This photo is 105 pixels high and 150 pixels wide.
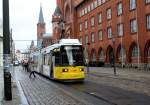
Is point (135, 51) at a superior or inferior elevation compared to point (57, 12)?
inferior

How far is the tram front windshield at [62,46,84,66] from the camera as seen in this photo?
2936cm

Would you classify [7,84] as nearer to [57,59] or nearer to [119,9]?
[57,59]

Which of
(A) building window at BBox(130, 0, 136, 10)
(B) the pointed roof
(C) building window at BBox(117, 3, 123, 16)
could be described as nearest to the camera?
(A) building window at BBox(130, 0, 136, 10)

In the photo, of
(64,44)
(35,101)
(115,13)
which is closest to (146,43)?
(115,13)

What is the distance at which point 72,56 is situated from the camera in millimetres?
29516

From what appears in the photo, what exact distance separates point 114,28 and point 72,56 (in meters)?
43.0

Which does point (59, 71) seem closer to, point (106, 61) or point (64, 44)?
point (64, 44)

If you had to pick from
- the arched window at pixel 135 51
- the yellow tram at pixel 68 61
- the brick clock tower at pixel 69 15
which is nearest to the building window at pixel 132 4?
the arched window at pixel 135 51

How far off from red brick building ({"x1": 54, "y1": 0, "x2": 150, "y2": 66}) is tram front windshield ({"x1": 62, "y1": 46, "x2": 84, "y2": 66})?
1958 centimetres

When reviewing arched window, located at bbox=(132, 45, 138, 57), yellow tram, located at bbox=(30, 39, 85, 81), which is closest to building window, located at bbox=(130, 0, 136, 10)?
arched window, located at bbox=(132, 45, 138, 57)

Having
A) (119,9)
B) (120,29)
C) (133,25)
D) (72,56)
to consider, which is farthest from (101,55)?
(72,56)

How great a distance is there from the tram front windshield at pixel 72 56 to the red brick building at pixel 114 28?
19.6 metres

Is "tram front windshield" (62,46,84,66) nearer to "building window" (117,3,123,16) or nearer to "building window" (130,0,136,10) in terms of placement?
"building window" (130,0,136,10)

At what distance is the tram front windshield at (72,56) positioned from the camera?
2936 centimetres
